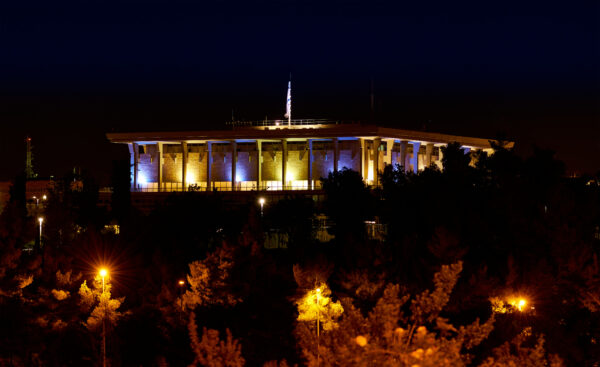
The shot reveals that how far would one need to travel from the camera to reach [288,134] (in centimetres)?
5706

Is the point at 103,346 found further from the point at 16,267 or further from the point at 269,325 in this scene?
the point at 16,267

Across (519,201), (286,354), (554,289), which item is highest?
(519,201)

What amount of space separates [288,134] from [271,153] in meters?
3.96

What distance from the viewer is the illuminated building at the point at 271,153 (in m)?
57.8

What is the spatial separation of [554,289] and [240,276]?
9.64 metres

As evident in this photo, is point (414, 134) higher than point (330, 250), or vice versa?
point (414, 134)

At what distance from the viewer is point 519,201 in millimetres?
32594

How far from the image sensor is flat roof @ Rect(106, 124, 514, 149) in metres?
56.8

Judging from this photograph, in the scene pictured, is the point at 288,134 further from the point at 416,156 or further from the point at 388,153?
the point at 416,156

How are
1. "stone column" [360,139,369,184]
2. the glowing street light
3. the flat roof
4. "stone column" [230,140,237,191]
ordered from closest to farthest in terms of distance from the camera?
the glowing street light → the flat roof → "stone column" [360,139,369,184] → "stone column" [230,140,237,191]

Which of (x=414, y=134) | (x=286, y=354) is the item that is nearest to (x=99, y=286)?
(x=286, y=354)

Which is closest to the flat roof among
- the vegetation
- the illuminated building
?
→ the illuminated building

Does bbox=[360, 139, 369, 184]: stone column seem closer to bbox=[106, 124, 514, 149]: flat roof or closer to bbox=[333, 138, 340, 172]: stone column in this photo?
bbox=[106, 124, 514, 149]: flat roof

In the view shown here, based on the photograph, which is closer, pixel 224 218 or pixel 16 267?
pixel 16 267
